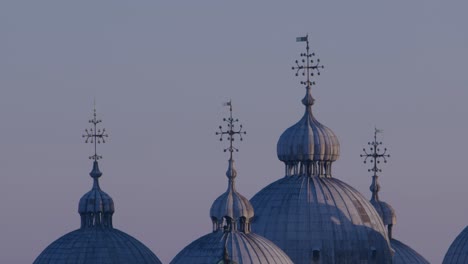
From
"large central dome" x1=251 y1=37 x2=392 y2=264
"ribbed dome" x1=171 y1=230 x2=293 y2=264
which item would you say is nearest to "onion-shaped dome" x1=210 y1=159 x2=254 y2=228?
"ribbed dome" x1=171 y1=230 x2=293 y2=264

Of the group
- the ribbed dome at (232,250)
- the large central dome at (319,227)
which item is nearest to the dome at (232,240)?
the ribbed dome at (232,250)

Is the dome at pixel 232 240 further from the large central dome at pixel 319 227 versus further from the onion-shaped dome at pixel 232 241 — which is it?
the large central dome at pixel 319 227

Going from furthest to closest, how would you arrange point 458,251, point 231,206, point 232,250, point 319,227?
point 319,227, point 458,251, point 231,206, point 232,250

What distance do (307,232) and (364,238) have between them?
4.02 m

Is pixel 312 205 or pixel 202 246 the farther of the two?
pixel 312 205

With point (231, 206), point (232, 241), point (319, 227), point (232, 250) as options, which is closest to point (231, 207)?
point (231, 206)

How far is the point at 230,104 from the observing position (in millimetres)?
188500

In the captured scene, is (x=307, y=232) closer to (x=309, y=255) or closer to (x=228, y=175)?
(x=309, y=255)

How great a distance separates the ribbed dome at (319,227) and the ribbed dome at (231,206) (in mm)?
12729

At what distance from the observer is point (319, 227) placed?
198m

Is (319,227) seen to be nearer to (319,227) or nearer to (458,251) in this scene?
(319,227)

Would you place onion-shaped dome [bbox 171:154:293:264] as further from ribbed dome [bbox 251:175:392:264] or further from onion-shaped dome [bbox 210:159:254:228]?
ribbed dome [bbox 251:175:392:264]

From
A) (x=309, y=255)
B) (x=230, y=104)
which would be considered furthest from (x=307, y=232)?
(x=230, y=104)

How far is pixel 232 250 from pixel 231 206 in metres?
3.78
